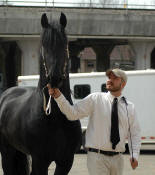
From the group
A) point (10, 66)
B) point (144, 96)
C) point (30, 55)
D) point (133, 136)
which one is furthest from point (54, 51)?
point (10, 66)

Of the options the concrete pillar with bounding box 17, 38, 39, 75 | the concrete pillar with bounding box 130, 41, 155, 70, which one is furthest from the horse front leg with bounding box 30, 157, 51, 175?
the concrete pillar with bounding box 130, 41, 155, 70

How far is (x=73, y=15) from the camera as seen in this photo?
24.9 metres

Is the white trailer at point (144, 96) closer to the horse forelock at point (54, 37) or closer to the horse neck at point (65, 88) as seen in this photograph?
the horse neck at point (65, 88)

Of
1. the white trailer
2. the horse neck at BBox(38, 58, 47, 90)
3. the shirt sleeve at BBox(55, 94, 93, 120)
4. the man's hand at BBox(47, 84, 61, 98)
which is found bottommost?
the white trailer

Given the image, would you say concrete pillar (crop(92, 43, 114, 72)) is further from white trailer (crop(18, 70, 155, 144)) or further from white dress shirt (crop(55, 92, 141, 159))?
white dress shirt (crop(55, 92, 141, 159))

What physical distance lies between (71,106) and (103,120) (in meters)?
0.36

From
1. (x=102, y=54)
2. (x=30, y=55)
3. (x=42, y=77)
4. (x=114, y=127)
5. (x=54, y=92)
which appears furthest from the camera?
(x=102, y=54)

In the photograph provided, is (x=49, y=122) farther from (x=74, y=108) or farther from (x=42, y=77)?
(x=42, y=77)

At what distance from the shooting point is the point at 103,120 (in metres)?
4.96

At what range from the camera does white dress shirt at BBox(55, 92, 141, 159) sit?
16.2 feet

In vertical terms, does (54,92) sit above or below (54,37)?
below

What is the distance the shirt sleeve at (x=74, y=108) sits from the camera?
4.85 metres

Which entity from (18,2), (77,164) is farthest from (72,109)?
(18,2)

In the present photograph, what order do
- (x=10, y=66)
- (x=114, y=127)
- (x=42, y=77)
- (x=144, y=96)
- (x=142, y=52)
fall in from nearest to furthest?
1. (x=114, y=127)
2. (x=42, y=77)
3. (x=144, y=96)
4. (x=142, y=52)
5. (x=10, y=66)
